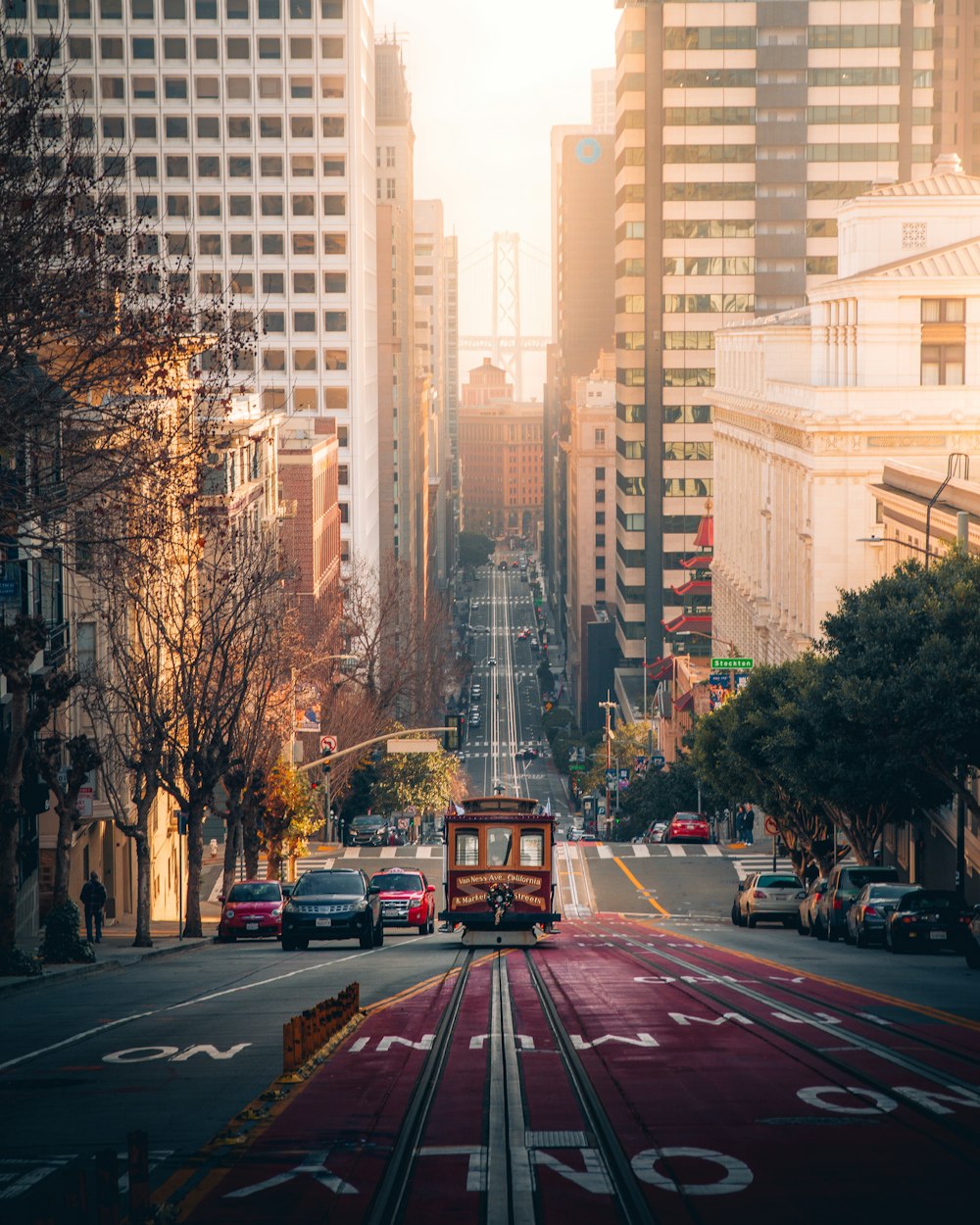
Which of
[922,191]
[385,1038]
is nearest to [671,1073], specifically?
[385,1038]

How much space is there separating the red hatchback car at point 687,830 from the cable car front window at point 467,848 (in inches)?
1895

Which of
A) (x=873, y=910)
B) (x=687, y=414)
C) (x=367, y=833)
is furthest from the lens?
(x=687, y=414)

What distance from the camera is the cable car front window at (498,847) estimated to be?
38719mm

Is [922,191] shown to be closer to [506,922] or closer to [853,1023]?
[506,922]

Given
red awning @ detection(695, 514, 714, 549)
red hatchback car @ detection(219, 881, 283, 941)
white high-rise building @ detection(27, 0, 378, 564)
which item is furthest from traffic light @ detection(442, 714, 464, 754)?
red awning @ detection(695, 514, 714, 549)

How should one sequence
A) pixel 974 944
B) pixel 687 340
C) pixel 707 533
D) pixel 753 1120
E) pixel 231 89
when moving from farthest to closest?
pixel 687 340 < pixel 707 533 < pixel 231 89 < pixel 974 944 < pixel 753 1120

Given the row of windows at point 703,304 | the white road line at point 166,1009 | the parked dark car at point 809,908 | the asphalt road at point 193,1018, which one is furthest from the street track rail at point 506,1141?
the row of windows at point 703,304

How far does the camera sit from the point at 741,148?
14575 centimetres

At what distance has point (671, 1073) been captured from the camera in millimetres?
17125

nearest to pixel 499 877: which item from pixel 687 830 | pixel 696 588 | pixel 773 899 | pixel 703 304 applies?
pixel 773 899

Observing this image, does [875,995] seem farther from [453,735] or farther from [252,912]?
[453,735]

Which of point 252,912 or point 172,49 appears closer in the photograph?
point 252,912

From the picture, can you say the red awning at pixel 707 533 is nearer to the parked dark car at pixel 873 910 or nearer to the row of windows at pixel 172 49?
the row of windows at pixel 172 49

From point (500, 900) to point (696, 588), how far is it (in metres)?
113
